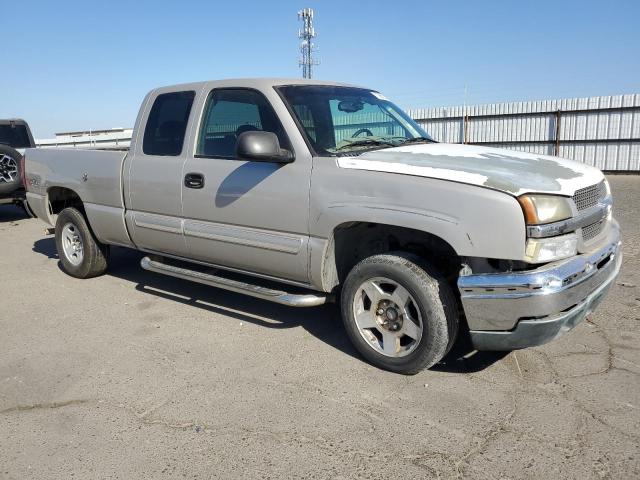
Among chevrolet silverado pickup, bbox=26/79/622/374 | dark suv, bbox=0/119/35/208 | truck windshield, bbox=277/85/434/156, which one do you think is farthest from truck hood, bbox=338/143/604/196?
dark suv, bbox=0/119/35/208

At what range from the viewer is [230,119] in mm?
4414

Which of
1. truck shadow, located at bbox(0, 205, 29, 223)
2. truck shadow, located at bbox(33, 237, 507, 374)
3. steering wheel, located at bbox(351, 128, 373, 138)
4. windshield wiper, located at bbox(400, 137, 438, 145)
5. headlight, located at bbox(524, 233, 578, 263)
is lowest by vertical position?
truck shadow, located at bbox(0, 205, 29, 223)

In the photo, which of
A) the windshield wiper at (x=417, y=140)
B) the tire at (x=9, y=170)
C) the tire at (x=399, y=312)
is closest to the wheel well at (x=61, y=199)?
the windshield wiper at (x=417, y=140)

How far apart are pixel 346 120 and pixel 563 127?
624 inches

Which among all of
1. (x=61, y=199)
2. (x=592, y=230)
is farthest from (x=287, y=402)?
(x=61, y=199)

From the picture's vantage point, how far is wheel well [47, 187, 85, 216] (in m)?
6.16

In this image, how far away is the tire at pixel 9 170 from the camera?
9.60 meters

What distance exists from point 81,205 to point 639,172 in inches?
654

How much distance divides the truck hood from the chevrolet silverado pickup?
0.01m

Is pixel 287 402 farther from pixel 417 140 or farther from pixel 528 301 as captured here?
pixel 417 140

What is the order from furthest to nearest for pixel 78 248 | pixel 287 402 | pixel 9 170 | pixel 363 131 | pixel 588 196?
pixel 9 170, pixel 78 248, pixel 363 131, pixel 588 196, pixel 287 402

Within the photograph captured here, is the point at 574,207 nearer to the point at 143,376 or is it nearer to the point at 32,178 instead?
the point at 143,376

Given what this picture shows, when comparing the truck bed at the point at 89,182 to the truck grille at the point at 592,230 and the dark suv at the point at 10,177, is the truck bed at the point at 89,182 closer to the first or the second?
the dark suv at the point at 10,177

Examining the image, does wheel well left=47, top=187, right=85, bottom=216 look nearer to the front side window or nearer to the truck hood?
the front side window
